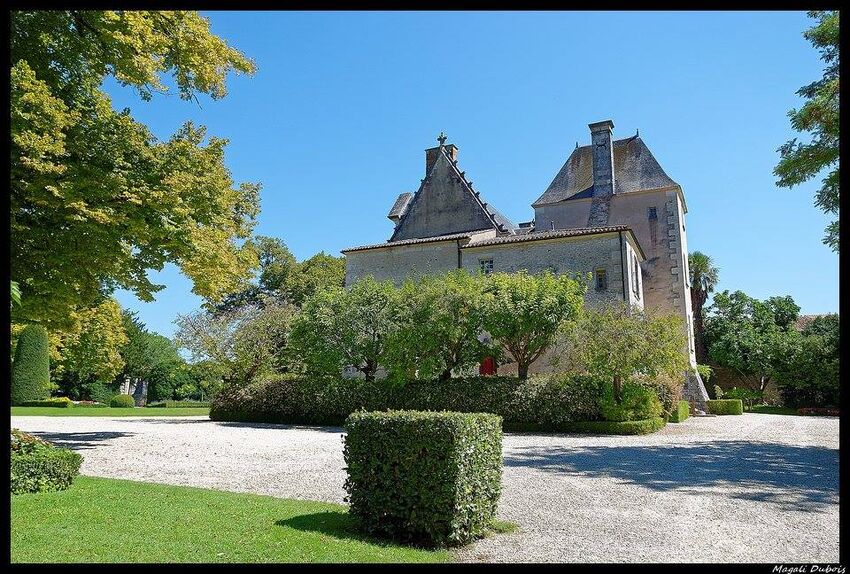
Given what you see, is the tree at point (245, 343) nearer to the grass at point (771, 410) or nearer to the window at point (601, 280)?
the window at point (601, 280)

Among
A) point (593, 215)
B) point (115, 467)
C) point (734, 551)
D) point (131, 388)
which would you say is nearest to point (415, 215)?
point (593, 215)

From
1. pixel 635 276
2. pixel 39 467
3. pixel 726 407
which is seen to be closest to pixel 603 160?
pixel 635 276

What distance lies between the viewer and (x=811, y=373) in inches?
1410

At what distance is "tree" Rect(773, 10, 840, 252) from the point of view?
11312 millimetres

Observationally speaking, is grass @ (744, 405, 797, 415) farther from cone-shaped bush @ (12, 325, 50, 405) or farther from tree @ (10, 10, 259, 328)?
cone-shaped bush @ (12, 325, 50, 405)

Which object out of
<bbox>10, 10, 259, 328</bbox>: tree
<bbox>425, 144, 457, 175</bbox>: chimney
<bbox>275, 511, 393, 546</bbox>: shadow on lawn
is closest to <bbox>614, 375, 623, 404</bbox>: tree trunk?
<bbox>10, 10, 259, 328</bbox>: tree

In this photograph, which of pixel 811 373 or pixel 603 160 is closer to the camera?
pixel 603 160

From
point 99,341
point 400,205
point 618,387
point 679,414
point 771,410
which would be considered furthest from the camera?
point 400,205

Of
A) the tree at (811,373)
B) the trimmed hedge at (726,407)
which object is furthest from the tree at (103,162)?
the tree at (811,373)

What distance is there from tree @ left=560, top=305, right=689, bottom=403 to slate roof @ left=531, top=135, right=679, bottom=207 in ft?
43.8

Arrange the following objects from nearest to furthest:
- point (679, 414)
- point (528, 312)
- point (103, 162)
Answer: point (103, 162) → point (528, 312) → point (679, 414)

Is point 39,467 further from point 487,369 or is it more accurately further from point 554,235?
point 554,235

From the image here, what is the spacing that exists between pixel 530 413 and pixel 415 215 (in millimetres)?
16835

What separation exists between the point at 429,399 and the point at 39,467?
47.3 ft
